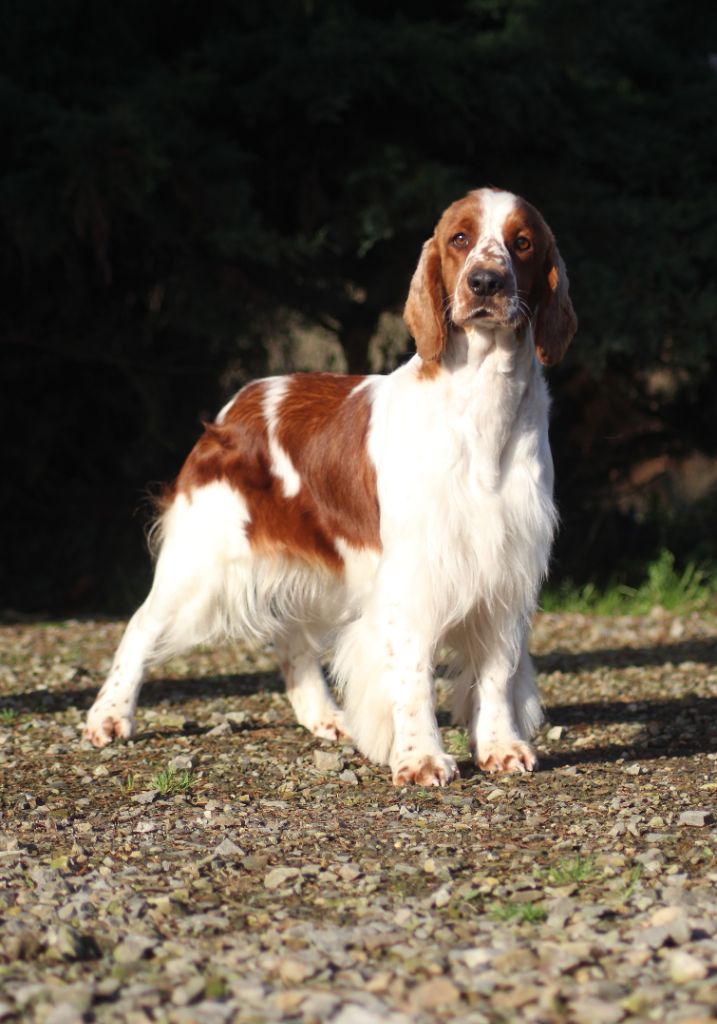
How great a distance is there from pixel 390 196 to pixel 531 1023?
19.2 ft

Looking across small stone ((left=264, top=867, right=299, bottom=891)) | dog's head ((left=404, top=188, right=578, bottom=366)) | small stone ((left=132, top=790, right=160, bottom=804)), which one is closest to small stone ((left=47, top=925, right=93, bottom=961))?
small stone ((left=264, top=867, right=299, bottom=891))

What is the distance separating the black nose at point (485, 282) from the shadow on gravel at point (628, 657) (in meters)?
2.77

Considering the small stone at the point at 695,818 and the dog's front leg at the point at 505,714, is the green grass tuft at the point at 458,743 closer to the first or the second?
the dog's front leg at the point at 505,714

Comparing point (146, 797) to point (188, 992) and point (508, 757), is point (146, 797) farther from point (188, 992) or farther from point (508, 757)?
point (188, 992)

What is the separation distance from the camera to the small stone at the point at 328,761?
14.7 ft

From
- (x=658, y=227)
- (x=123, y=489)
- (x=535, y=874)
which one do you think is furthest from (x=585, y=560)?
(x=535, y=874)

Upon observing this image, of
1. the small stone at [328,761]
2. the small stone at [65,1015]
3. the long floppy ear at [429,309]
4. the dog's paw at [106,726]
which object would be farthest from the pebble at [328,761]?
the small stone at [65,1015]

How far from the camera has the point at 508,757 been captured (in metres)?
4.35

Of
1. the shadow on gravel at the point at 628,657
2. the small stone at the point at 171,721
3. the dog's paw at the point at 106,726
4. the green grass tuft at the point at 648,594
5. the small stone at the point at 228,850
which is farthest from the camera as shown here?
the green grass tuft at the point at 648,594

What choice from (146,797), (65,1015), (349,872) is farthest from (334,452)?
(65,1015)

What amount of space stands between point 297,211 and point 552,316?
13.9ft

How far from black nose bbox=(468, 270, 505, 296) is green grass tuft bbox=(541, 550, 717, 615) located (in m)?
4.59

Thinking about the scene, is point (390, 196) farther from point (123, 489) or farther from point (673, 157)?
point (123, 489)

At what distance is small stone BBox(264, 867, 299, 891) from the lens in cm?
321
